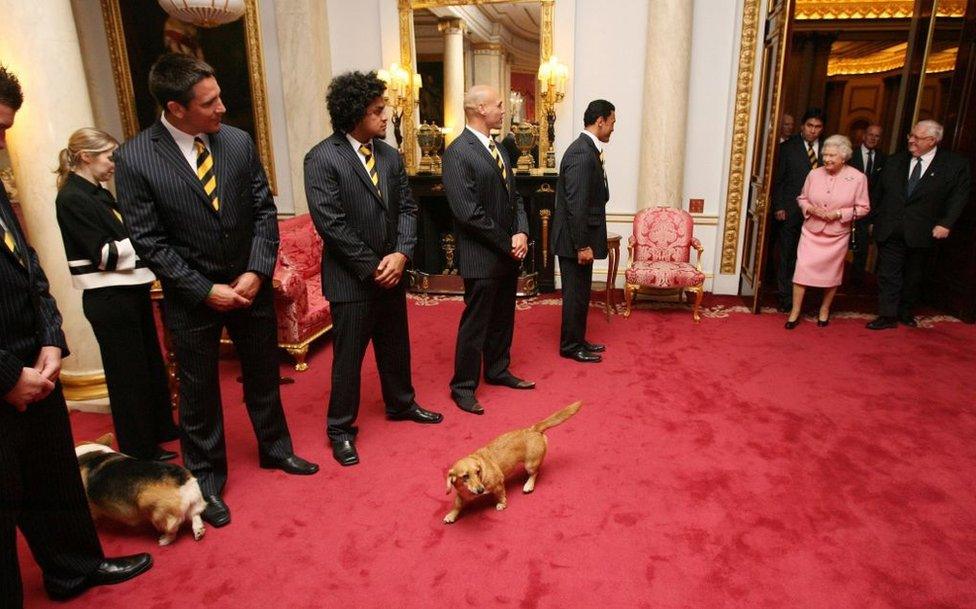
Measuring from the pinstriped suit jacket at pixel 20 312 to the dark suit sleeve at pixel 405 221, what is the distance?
1.48 metres

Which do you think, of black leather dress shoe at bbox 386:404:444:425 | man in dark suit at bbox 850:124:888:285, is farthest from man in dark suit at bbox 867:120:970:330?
black leather dress shoe at bbox 386:404:444:425

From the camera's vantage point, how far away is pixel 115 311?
2727 mm

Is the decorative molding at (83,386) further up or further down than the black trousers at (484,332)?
further down

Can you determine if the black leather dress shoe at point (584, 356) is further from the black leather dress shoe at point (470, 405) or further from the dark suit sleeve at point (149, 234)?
the dark suit sleeve at point (149, 234)

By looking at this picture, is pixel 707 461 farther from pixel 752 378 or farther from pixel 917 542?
pixel 752 378

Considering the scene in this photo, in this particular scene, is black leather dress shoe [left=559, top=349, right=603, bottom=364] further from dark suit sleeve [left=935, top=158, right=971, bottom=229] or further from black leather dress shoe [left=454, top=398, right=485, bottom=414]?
dark suit sleeve [left=935, top=158, right=971, bottom=229]

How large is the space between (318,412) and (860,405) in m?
3.22

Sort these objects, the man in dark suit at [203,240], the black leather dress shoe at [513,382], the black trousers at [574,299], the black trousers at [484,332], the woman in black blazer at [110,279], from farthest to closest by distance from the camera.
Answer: the black trousers at [574,299]
the black leather dress shoe at [513,382]
the black trousers at [484,332]
the woman in black blazer at [110,279]
the man in dark suit at [203,240]

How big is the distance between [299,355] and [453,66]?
353 cm

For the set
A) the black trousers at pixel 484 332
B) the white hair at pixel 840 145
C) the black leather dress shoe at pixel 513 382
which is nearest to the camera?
the black trousers at pixel 484 332

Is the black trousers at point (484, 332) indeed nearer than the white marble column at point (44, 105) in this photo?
No

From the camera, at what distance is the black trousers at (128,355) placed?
2.72 metres

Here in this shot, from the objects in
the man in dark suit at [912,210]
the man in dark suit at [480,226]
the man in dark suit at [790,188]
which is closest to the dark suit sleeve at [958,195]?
the man in dark suit at [912,210]

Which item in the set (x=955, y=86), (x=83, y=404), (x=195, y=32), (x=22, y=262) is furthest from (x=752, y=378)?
(x=195, y=32)
